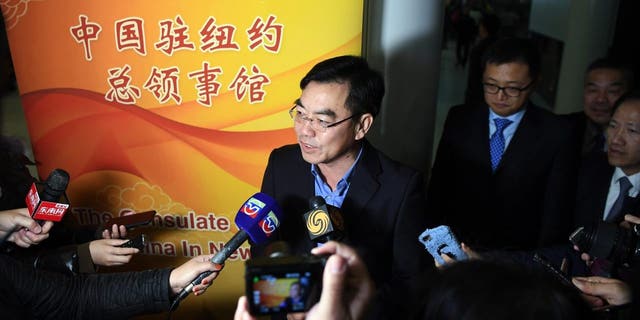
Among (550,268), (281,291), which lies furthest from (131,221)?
(550,268)

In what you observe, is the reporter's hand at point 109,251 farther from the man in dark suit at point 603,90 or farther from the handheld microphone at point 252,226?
the man in dark suit at point 603,90

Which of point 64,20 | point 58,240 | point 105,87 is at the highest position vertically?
point 64,20

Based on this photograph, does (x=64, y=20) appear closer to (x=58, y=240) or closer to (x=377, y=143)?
(x=58, y=240)

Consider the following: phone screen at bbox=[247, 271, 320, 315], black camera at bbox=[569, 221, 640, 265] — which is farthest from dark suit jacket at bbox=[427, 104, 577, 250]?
phone screen at bbox=[247, 271, 320, 315]

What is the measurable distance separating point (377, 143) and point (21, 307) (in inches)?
59.0

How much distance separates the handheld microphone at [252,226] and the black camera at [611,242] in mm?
836

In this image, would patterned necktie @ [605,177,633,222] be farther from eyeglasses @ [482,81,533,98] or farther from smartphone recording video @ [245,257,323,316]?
smartphone recording video @ [245,257,323,316]

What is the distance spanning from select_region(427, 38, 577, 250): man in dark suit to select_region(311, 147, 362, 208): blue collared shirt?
529 mm

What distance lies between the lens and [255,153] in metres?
1.93

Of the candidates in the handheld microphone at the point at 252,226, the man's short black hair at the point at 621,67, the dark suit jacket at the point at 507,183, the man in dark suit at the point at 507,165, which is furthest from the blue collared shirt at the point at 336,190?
the man's short black hair at the point at 621,67

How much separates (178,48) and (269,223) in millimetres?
845

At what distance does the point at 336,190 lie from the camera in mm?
1583

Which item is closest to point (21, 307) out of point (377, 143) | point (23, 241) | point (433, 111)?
point (23, 241)

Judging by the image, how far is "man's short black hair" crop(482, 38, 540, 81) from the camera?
6.23 feet
